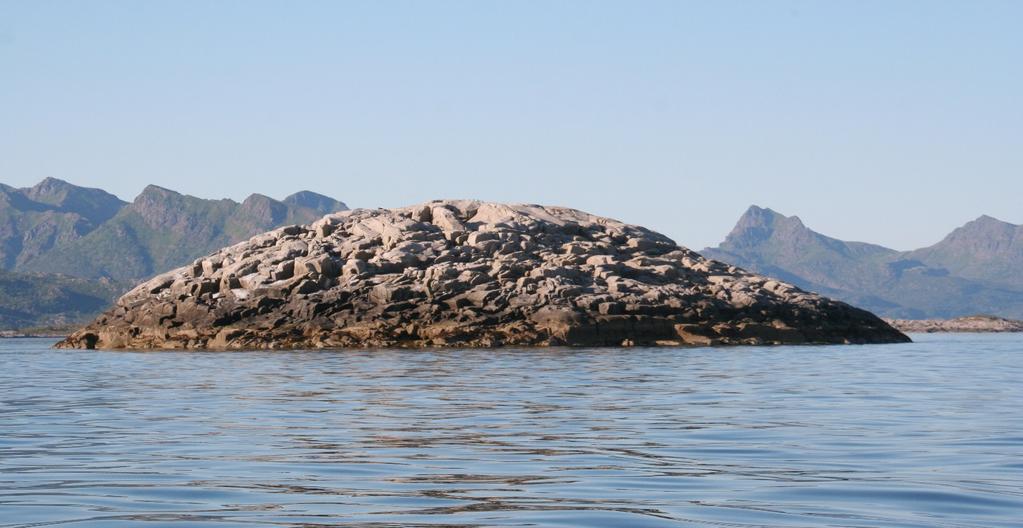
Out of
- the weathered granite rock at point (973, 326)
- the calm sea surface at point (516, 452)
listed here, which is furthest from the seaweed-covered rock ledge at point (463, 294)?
the weathered granite rock at point (973, 326)

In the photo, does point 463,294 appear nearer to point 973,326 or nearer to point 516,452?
point 516,452

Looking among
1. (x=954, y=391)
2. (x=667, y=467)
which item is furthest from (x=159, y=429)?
(x=954, y=391)

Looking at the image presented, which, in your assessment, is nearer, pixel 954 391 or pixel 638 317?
pixel 954 391

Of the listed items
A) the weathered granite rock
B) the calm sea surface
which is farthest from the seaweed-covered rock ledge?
the weathered granite rock

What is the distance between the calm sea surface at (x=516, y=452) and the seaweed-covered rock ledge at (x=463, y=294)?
34.2m

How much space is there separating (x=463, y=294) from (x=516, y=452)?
5512 centimetres

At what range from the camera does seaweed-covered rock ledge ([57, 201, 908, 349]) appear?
70.6 meters

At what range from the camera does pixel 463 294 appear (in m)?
72.8

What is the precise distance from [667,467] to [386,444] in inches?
185

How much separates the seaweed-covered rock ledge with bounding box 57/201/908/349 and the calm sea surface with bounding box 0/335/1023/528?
34195 mm

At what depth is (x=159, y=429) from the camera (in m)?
21.5

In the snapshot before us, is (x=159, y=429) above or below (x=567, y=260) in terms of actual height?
below

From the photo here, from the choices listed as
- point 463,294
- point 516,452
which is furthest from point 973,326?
point 516,452

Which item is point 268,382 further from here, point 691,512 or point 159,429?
point 691,512
